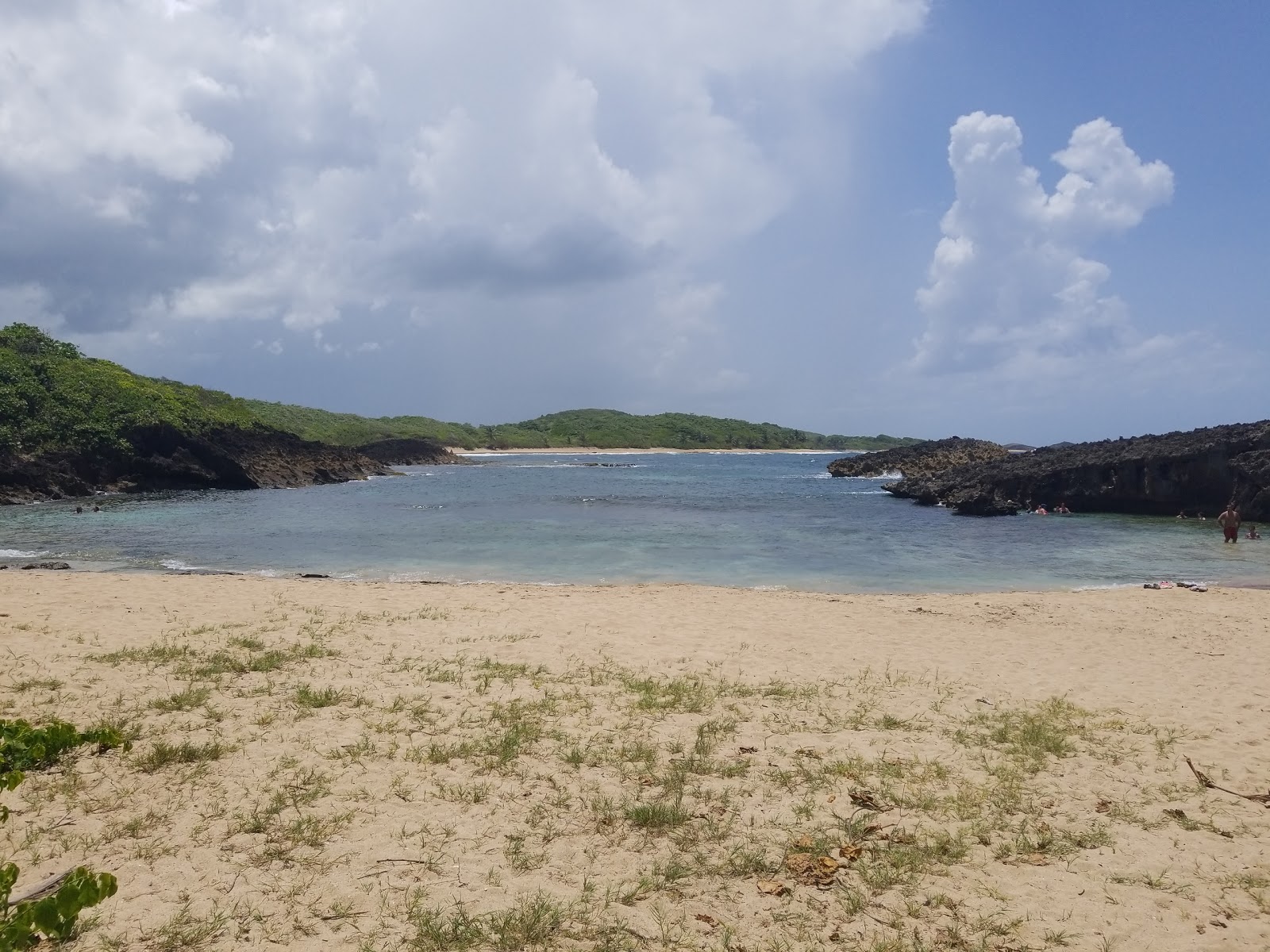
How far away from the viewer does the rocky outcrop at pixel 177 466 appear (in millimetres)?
39312

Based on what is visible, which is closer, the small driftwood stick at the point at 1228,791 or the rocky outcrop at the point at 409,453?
the small driftwood stick at the point at 1228,791

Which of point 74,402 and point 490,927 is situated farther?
point 74,402

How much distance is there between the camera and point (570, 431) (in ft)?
535

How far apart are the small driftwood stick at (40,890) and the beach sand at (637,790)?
32 cm

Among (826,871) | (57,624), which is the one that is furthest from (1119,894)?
(57,624)

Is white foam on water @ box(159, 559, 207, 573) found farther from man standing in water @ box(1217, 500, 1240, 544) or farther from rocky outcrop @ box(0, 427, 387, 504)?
man standing in water @ box(1217, 500, 1240, 544)

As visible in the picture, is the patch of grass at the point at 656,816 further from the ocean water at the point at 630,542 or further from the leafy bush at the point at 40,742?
the ocean water at the point at 630,542

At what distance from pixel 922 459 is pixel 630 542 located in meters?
47.0

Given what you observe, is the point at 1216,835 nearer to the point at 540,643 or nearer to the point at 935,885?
the point at 935,885

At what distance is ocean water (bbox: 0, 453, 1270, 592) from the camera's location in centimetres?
2042

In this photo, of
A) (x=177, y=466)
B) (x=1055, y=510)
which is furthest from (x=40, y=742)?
(x=177, y=466)

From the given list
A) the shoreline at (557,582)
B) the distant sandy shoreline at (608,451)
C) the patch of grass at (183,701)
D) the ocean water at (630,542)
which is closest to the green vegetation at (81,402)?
the ocean water at (630,542)

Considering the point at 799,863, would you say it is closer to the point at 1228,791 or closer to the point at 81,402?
the point at 1228,791

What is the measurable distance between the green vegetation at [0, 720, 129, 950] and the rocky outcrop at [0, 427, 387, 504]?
128 ft
